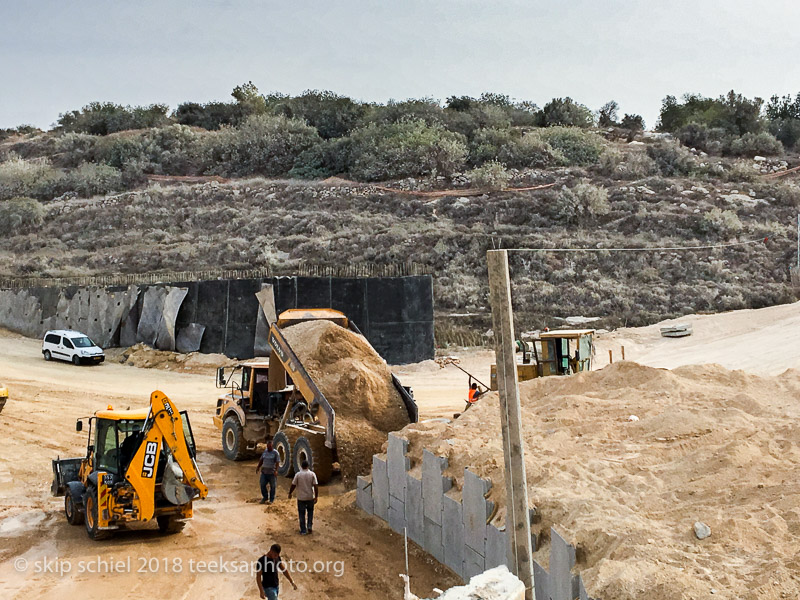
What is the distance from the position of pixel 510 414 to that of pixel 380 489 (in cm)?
694

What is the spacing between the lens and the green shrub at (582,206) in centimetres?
4406

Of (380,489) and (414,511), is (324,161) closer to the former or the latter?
(380,489)

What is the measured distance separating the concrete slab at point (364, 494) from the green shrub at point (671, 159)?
42.4 metres

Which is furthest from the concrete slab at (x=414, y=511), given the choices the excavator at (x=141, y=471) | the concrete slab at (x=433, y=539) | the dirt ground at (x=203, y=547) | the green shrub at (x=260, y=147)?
the green shrub at (x=260, y=147)

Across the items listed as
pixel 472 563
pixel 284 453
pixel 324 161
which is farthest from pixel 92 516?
pixel 324 161

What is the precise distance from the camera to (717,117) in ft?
209

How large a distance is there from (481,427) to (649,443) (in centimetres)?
306

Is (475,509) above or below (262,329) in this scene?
below

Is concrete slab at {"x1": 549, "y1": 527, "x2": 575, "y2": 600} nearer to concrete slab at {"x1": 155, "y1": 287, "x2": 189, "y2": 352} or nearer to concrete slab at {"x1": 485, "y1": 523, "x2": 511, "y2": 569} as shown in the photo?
concrete slab at {"x1": 485, "y1": 523, "x2": 511, "y2": 569}

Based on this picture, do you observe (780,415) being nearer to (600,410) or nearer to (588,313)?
(600,410)

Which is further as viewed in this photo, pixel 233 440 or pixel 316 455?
pixel 233 440

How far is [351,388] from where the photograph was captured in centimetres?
1620

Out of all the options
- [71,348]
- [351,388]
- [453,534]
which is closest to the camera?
[453,534]

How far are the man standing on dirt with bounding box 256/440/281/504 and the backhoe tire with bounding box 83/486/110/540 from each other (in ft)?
9.59
